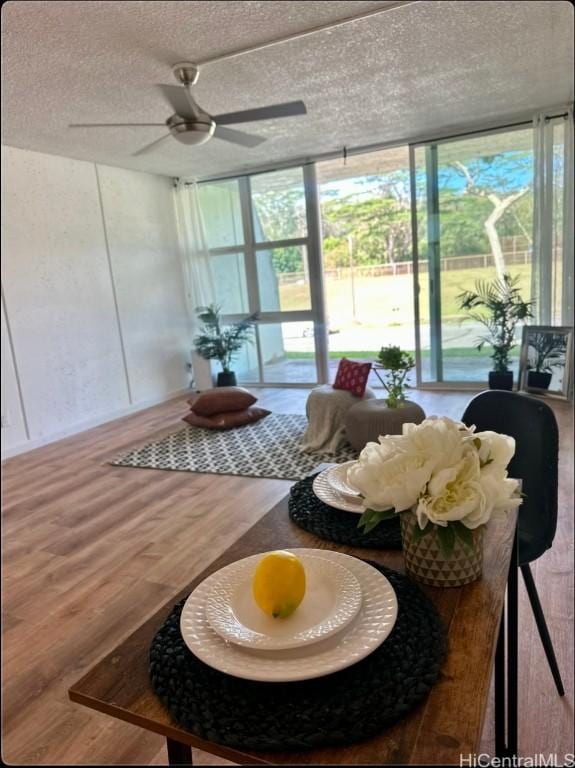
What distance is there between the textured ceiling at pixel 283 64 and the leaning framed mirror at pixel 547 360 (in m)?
2.07

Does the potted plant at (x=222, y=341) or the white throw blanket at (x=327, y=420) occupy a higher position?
the potted plant at (x=222, y=341)

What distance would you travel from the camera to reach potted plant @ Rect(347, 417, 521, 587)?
736 millimetres

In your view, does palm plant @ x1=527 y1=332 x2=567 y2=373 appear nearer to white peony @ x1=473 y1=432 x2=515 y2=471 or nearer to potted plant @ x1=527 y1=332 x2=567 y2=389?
potted plant @ x1=527 y1=332 x2=567 y2=389

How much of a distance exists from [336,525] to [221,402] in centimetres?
375

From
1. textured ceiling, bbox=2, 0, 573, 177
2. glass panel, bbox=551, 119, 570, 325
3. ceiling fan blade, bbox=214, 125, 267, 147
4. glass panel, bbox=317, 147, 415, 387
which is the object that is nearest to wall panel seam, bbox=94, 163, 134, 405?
textured ceiling, bbox=2, 0, 573, 177

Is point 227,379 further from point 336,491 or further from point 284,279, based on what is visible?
point 336,491

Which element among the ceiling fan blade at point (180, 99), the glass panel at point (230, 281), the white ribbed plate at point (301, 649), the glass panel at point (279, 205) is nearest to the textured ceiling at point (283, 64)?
the ceiling fan blade at point (180, 99)

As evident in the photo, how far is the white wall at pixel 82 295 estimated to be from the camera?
4504 millimetres

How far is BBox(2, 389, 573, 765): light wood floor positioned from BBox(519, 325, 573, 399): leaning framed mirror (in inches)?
25.1

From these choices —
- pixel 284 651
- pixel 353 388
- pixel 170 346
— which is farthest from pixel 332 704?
pixel 170 346

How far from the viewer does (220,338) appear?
20.6 feet

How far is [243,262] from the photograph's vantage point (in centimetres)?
655

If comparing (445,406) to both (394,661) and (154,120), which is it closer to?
(154,120)

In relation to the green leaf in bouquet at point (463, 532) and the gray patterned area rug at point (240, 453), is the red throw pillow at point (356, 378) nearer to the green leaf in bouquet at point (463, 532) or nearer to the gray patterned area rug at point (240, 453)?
the gray patterned area rug at point (240, 453)
